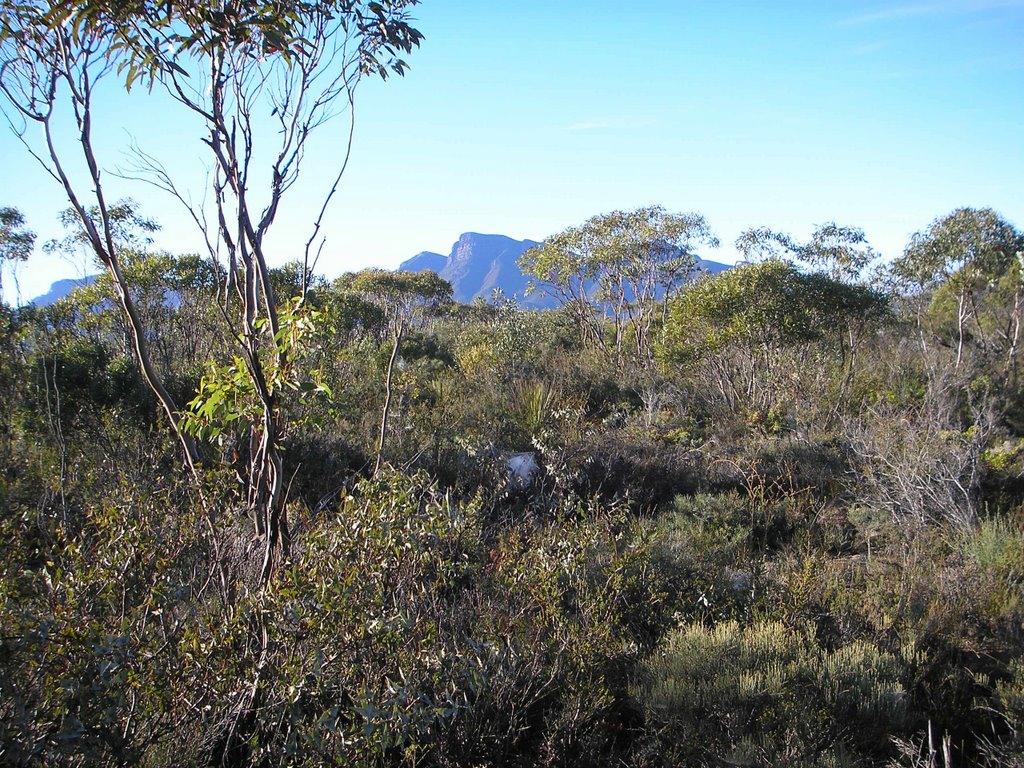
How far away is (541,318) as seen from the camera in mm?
16328

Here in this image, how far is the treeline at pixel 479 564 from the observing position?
7.34 ft

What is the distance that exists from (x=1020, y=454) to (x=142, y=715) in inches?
330

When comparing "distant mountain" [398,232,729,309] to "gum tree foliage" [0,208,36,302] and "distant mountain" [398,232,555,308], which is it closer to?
"distant mountain" [398,232,555,308]

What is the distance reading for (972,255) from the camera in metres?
11.5

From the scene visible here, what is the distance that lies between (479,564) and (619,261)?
40.1 feet

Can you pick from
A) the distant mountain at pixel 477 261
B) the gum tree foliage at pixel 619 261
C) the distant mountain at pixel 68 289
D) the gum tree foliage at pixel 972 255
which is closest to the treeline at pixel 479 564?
the distant mountain at pixel 68 289

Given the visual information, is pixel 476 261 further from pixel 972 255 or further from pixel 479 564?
pixel 479 564

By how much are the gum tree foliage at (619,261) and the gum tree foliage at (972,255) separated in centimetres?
451

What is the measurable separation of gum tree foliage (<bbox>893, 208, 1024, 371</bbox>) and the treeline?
3.46m

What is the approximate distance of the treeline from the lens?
2.24 metres

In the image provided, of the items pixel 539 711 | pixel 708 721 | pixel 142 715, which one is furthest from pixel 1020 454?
pixel 142 715

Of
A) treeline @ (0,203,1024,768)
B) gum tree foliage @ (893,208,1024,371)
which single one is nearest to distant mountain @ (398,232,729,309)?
gum tree foliage @ (893,208,1024,371)

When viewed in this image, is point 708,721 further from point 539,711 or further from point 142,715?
point 142,715

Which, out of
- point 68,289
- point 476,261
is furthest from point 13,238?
point 476,261
